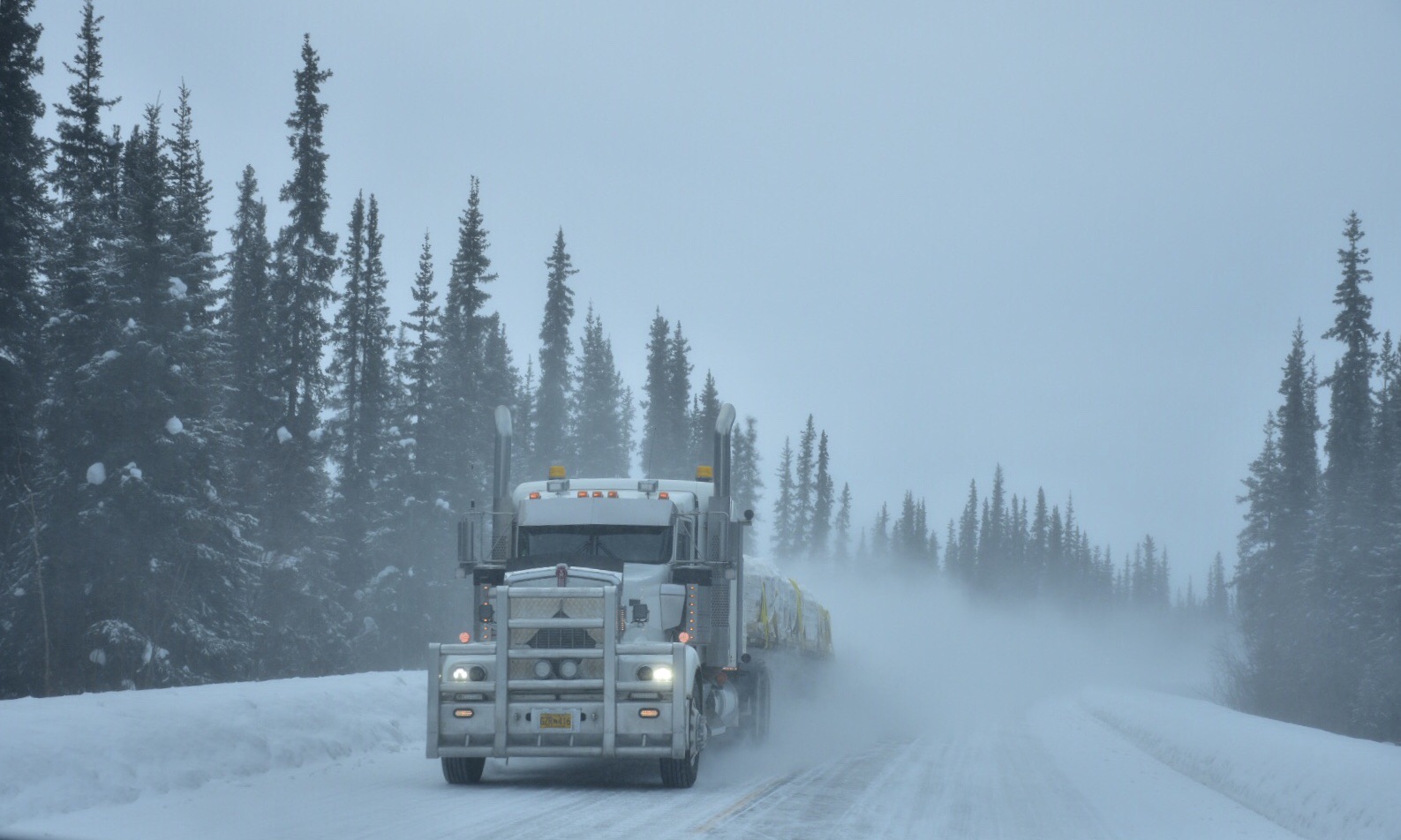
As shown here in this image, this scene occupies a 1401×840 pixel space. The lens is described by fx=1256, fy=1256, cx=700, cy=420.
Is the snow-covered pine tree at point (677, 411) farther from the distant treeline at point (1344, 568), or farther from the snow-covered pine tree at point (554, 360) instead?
the distant treeline at point (1344, 568)

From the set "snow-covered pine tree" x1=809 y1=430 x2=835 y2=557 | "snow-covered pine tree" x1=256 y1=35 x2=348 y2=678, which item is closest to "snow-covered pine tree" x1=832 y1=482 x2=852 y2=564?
"snow-covered pine tree" x1=809 y1=430 x2=835 y2=557

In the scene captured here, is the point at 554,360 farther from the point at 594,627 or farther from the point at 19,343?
the point at 594,627

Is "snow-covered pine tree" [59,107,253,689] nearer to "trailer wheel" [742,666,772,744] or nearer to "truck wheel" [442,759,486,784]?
"trailer wheel" [742,666,772,744]

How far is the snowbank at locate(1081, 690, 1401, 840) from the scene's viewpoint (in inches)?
464

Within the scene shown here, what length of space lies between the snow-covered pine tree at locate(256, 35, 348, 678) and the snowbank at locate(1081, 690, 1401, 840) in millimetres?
28777

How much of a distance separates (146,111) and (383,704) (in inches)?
906

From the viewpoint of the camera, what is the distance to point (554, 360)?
61.9m

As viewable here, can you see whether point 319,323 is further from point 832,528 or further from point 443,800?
point 832,528

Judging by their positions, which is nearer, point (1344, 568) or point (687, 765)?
point (687, 765)

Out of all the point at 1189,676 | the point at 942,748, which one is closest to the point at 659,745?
the point at 942,748

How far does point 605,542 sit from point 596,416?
195 ft

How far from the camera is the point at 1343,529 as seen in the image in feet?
180

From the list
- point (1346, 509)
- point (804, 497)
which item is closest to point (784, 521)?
point (804, 497)

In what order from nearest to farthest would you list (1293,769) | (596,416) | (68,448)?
(1293,769) < (68,448) < (596,416)
